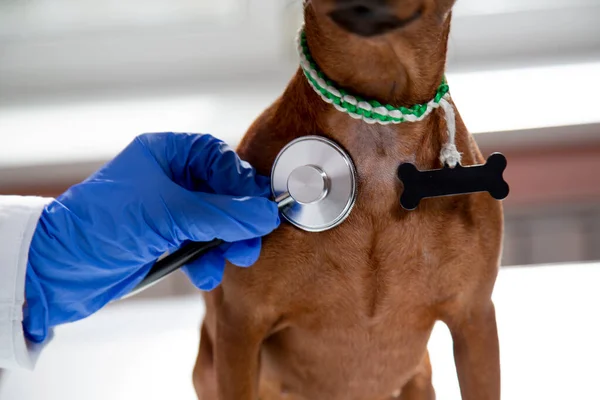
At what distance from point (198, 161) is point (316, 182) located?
21 centimetres

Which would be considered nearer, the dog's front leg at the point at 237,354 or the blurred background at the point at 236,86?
the dog's front leg at the point at 237,354

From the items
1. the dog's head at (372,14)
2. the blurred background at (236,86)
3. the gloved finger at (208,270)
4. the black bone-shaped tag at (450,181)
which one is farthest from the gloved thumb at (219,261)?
the blurred background at (236,86)

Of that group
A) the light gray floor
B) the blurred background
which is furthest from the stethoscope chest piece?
the blurred background

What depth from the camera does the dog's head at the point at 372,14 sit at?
2.25 ft

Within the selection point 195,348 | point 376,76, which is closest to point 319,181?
point 376,76

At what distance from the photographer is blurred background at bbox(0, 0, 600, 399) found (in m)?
1.86

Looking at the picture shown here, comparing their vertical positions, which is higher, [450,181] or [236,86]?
[450,181]

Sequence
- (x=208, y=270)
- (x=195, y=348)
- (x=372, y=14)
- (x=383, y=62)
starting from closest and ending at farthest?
(x=372, y=14)
(x=383, y=62)
(x=208, y=270)
(x=195, y=348)

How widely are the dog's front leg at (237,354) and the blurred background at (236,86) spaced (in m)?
0.95

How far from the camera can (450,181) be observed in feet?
2.82

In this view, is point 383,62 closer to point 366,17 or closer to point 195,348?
point 366,17

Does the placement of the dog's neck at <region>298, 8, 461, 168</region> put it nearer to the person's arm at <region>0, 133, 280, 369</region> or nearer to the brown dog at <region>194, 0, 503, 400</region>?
the brown dog at <region>194, 0, 503, 400</region>

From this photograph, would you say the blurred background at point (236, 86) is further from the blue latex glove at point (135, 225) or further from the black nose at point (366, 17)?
the black nose at point (366, 17)

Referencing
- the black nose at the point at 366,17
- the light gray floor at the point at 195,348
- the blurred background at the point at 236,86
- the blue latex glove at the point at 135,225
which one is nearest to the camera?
the black nose at the point at 366,17
